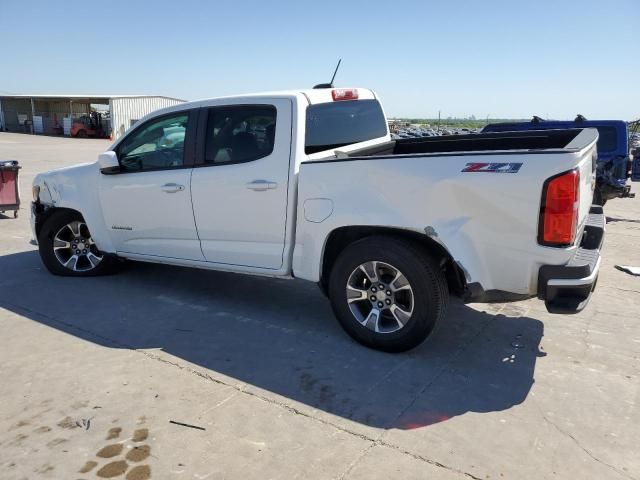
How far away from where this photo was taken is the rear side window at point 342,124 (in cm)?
439

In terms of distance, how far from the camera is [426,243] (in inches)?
150

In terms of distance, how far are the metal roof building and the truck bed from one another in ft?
122

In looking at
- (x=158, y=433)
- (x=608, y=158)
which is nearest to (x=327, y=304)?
(x=158, y=433)

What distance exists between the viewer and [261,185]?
166 inches

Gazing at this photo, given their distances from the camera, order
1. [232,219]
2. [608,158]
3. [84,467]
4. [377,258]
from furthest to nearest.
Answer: [608,158] < [232,219] < [377,258] < [84,467]

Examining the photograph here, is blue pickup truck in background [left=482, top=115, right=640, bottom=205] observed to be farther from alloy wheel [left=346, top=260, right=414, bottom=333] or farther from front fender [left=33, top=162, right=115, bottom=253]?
front fender [left=33, top=162, right=115, bottom=253]

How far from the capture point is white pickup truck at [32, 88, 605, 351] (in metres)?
3.29

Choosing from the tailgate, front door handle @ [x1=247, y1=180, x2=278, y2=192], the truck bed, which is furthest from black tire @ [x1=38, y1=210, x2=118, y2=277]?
the tailgate

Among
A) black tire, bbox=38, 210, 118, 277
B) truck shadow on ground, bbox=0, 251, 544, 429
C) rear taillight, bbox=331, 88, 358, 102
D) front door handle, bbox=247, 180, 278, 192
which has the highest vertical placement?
rear taillight, bbox=331, 88, 358, 102

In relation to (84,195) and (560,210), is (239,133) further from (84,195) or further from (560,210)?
(560,210)

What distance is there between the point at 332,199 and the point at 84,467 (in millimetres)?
2270

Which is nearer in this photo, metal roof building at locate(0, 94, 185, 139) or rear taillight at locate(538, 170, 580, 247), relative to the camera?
rear taillight at locate(538, 170, 580, 247)

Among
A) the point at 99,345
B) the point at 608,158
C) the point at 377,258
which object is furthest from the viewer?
the point at 608,158

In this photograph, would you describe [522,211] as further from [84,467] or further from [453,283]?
[84,467]
